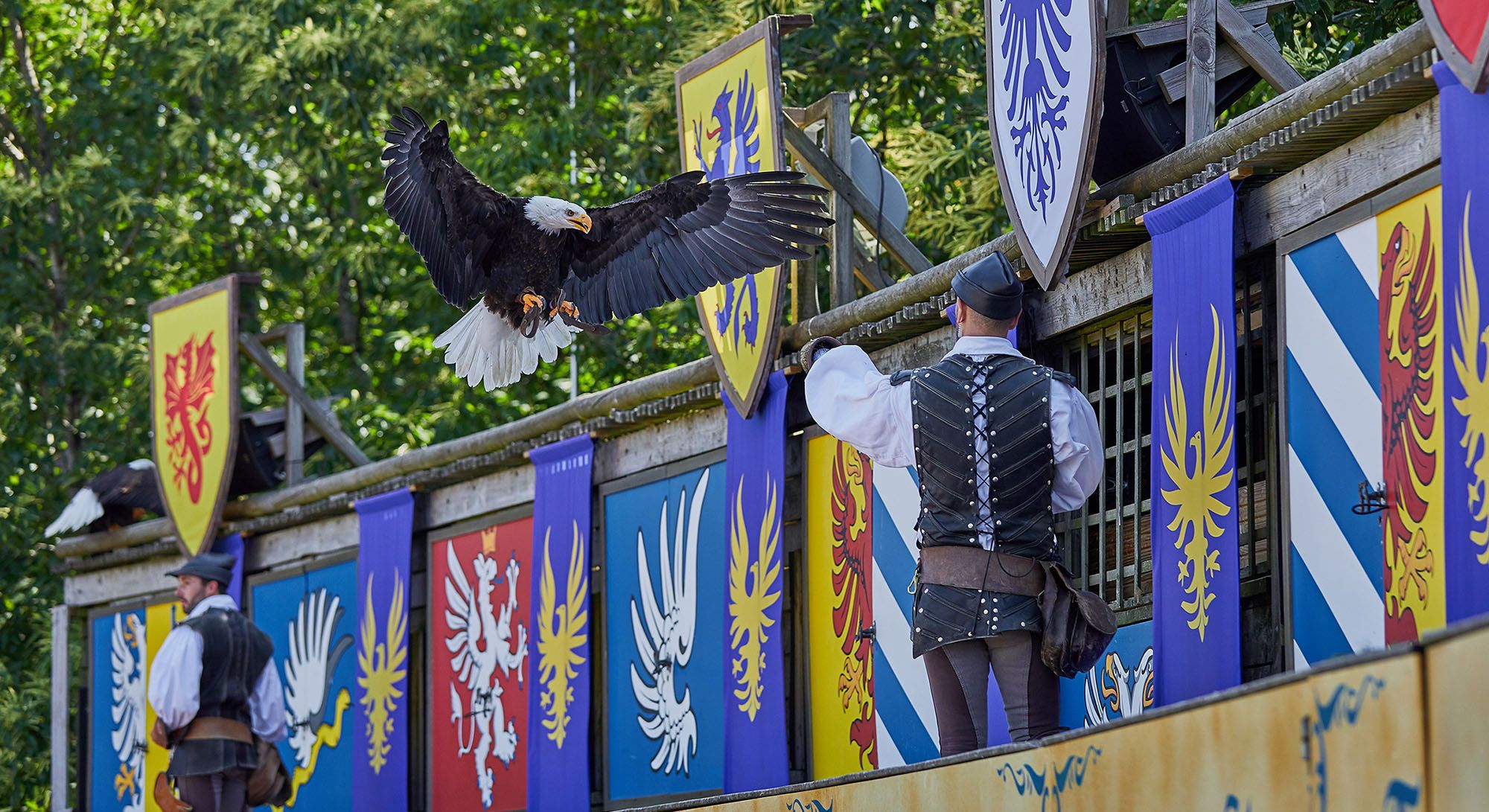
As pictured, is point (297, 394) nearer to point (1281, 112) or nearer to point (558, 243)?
point (558, 243)

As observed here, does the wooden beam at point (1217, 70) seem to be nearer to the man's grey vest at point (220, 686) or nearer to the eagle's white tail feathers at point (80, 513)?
the man's grey vest at point (220, 686)

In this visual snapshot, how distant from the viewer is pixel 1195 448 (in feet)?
16.7

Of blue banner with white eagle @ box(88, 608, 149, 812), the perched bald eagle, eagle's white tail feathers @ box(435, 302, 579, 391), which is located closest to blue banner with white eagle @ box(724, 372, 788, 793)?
eagle's white tail feathers @ box(435, 302, 579, 391)

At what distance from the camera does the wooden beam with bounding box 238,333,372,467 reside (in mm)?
10570

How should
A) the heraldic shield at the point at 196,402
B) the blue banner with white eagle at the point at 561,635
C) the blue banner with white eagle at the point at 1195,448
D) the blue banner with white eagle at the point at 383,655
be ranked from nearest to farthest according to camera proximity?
the blue banner with white eagle at the point at 1195,448, the blue banner with white eagle at the point at 561,635, the blue banner with white eagle at the point at 383,655, the heraldic shield at the point at 196,402

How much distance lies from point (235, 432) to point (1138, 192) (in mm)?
6081

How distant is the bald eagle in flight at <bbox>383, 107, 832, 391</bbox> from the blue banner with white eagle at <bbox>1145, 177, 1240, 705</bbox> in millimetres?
1414

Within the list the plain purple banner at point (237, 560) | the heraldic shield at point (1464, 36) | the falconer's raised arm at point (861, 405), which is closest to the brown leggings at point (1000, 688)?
the falconer's raised arm at point (861, 405)

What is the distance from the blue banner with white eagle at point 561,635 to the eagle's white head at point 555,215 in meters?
1.77

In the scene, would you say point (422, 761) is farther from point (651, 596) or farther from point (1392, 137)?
point (1392, 137)

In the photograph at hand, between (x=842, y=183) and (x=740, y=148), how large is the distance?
1.31ft

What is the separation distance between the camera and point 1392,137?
4547mm

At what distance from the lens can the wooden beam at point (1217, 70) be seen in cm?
569

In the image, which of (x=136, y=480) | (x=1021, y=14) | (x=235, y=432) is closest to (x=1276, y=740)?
(x=1021, y=14)
